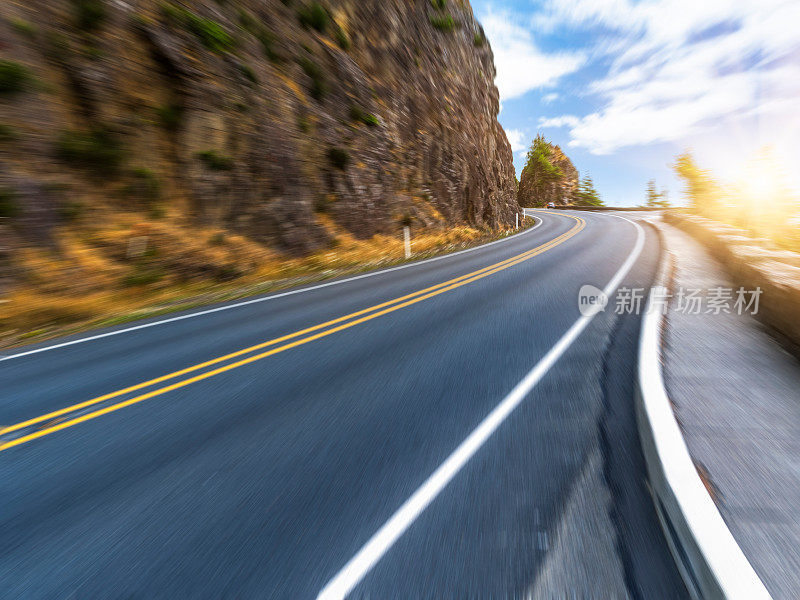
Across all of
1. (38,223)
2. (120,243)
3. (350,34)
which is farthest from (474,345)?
(350,34)

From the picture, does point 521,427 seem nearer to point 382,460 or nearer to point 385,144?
point 382,460

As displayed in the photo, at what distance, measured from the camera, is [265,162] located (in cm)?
1048

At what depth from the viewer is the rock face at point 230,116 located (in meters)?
6.95

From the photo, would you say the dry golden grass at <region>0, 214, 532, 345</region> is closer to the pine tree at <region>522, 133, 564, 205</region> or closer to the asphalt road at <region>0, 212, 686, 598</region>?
the asphalt road at <region>0, 212, 686, 598</region>

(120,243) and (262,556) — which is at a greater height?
(120,243)

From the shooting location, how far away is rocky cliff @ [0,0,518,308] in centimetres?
679

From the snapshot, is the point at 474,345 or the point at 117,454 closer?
the point at 117,454

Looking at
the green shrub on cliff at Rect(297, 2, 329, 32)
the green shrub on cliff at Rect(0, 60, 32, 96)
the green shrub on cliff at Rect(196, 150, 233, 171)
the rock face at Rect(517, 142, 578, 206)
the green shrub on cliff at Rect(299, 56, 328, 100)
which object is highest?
the green shrub on cliff at Rect(297, 2, 329, 32)

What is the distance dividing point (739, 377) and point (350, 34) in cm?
1762

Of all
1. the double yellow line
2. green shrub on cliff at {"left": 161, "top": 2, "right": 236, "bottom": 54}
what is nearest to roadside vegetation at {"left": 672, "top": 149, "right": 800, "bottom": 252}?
the double yellow line

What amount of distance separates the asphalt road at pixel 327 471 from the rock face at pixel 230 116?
4982mm

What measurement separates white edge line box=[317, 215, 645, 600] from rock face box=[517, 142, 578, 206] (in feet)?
234

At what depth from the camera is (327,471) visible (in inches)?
90.0
